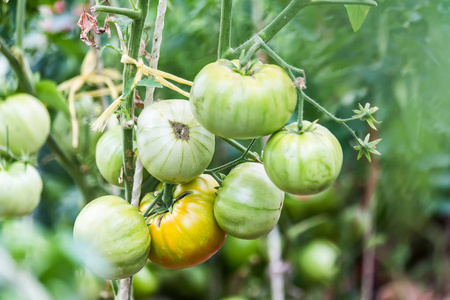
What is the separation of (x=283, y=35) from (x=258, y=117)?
53cm

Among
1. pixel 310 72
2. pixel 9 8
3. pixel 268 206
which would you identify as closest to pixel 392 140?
pixel 310 72

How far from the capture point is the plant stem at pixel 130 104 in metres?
0.39

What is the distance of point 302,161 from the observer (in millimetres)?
343

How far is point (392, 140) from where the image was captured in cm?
85

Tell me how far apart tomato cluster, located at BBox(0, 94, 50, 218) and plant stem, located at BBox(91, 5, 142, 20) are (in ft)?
0.87

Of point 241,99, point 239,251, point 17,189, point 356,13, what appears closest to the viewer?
point 241,99

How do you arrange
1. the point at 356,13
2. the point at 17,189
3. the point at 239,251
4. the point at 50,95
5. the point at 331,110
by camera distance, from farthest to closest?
1. the point at 239,251
2. the point at 331,110
3. the point at 50,95
4. the point at 17,189
5. the point at 356,13

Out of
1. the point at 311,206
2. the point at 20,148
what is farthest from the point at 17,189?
the point at 311,206

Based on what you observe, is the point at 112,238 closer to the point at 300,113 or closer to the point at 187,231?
the point at 187,231

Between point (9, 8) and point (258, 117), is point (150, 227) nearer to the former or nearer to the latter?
point (258, 117)

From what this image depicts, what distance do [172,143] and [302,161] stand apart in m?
0.10

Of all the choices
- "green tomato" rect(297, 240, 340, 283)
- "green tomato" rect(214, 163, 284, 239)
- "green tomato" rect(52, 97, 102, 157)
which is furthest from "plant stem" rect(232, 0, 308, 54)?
"green tomato" rect(297, 240, 340, 283)

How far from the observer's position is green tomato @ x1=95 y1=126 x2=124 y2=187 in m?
0.44

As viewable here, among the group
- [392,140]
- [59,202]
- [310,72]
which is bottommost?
[59,202]
